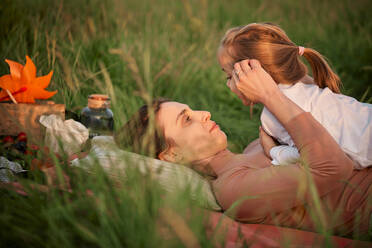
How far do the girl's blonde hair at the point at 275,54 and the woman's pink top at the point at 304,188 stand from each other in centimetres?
55

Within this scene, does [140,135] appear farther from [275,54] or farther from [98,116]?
[275,54]

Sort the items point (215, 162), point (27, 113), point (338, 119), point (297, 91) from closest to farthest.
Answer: point (338, 119) < point (297, 91) < point (215, 162) < point (27, 113)

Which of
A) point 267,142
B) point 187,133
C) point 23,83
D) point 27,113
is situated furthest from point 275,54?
point 23,83

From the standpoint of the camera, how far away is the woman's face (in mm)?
2295

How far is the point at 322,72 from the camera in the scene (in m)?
2.29

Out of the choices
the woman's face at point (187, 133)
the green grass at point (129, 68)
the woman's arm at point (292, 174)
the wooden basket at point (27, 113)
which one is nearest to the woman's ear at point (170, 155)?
the woman's face at point (187, 133)

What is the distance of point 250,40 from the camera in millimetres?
2260

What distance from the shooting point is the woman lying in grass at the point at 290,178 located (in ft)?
5.46

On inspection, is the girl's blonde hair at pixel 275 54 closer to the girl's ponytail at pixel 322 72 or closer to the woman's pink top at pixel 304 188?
the girl's ponytail at pixel 322 72

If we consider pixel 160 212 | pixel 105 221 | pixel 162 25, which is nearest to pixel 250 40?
pixel 160 212

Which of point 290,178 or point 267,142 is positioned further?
point 267,142

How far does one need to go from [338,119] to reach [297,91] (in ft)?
0.96

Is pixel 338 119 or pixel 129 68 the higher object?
pixel 338 119

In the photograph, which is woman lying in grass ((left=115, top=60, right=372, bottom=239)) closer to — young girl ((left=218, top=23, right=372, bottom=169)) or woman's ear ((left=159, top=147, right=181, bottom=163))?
woman's ear ((left=159, top=147, right=181, bottom=163))
